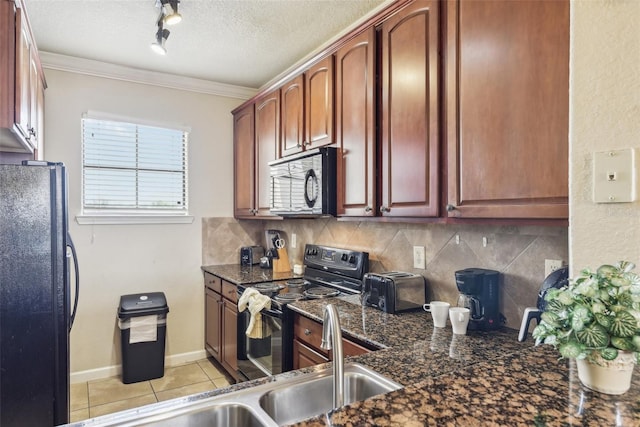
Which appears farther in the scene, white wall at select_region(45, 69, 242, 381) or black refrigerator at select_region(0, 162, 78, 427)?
white wall at select_region(45, 69, 242, 381)

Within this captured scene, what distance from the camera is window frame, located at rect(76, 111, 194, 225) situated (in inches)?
126

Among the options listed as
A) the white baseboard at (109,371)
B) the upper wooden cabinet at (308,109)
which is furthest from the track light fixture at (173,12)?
the white baseboard at (109,371)

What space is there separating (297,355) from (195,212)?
1979 millimetres

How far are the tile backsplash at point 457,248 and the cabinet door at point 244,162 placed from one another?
63cm

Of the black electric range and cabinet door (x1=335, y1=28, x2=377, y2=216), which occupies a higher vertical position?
cabinet door (x1=335, y1=28, x2=377, y2=216)

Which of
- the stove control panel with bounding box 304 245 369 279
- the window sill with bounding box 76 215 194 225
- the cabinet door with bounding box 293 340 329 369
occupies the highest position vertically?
the window sill with bounding box 76 215 194 225

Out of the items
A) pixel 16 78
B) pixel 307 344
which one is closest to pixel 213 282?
A: pixel 307 344

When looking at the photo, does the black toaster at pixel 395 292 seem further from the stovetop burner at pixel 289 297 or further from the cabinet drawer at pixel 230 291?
the cabinet drawer at pixel 230 291

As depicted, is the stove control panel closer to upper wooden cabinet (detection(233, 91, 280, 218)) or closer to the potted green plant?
upper wooden cabinet (detection(233, 91, 280, 218))

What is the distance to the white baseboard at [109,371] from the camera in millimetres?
3201

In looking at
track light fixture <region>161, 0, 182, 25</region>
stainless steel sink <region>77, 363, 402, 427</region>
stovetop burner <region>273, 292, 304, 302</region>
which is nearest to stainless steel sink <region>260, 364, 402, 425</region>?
stainless steel sink <region>77, 363, 402, 427</region>

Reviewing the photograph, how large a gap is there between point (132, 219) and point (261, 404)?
108 inches

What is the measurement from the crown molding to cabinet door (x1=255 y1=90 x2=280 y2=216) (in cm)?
66

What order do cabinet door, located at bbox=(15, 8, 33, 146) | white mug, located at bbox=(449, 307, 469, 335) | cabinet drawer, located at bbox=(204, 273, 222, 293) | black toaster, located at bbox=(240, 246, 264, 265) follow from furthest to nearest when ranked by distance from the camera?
black toaster, located at bbox=(240, 246, 264, 265), cabinet drawer, located at bbox=(204, 273, 222, 293), cabinet door, located at bbox=(15, 8, 33, 146), white mug, located at bbox=(449, 307, 469, 335)
